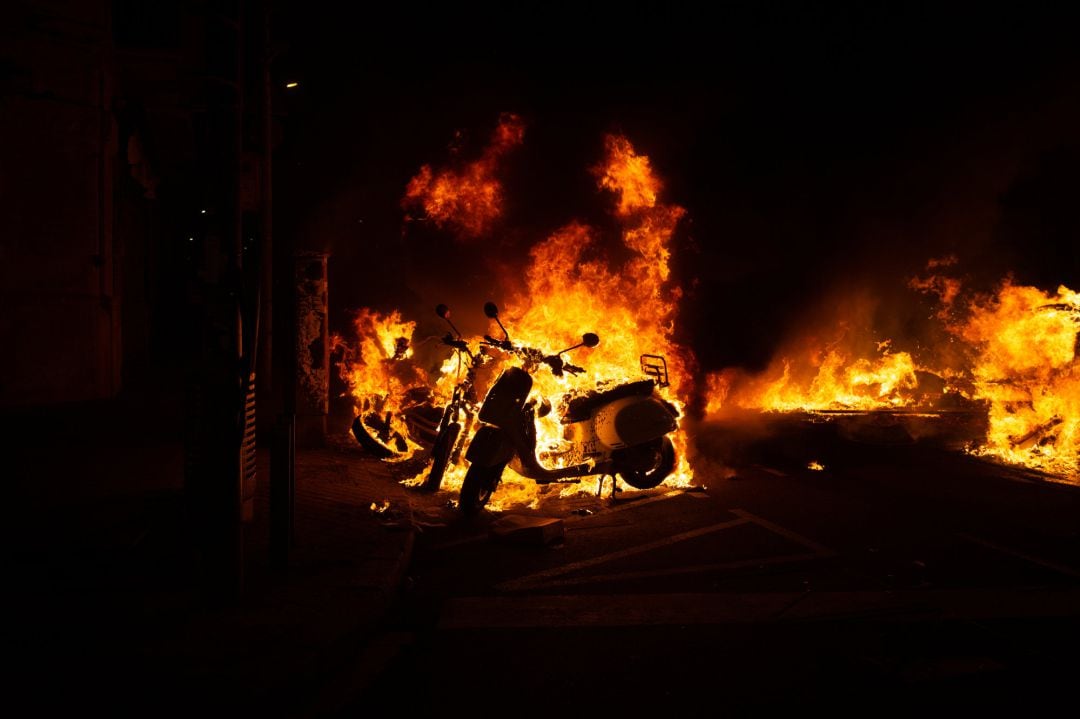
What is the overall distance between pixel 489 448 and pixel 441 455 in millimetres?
998

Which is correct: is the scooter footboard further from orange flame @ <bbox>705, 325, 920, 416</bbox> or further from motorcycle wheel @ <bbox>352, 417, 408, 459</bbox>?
orange flame @ <bbox>705, 325, 920, 416</bbox>

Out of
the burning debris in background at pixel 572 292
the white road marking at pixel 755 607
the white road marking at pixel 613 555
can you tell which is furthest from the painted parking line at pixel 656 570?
the burning debris in background at pixel 572 292

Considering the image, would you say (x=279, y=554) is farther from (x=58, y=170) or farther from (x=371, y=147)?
(x=371, y=147)

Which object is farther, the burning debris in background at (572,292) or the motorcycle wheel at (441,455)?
the burning debris in background at (572,292)

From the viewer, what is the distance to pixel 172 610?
3.95m

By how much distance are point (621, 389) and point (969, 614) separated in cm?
394

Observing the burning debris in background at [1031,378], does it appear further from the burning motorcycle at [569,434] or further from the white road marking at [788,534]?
the burning motorcycle at [569,434]

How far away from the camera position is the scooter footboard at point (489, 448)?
6.65 metres

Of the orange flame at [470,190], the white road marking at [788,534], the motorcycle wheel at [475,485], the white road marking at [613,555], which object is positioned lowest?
the white road marking at [613,555]

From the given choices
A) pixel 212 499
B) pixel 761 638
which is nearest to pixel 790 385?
pixel 761 638

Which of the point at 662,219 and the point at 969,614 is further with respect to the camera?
the point at 662,219

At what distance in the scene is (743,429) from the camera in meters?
11.5

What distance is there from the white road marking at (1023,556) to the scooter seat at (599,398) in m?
3.35

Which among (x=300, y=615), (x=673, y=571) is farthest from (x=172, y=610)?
(x=673, y=571)
